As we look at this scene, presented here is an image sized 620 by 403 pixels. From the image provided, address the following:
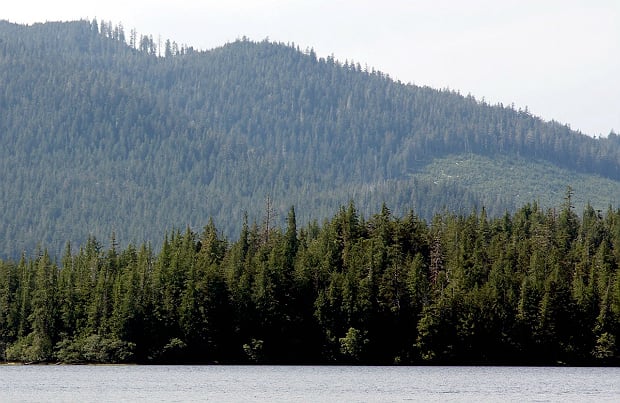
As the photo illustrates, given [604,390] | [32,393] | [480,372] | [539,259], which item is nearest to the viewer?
[32,393]

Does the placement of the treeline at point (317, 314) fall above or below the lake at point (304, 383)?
above

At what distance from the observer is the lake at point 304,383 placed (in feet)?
346

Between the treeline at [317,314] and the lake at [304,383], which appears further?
the treeline at [317,314]

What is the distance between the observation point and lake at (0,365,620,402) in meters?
105

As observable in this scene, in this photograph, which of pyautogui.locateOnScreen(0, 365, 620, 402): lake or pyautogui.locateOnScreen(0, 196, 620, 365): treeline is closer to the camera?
pyautogui.locateOnScreen(0, 365, 620, 402): lake

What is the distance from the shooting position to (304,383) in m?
122

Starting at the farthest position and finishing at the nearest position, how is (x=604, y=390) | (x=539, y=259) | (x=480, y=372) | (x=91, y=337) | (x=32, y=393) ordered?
(x=539, y=259) → (x=91, y=337) → (x=480, y=372) → (x=604, y=390) → (x=32, y=393)

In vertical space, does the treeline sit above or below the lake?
above

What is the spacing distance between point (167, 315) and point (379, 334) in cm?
2876

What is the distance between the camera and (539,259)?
18438 centimetres

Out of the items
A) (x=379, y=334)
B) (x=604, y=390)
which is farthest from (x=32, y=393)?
(x=379, y=334)

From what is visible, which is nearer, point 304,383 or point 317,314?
point 304,383

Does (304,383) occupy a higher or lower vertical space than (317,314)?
lower

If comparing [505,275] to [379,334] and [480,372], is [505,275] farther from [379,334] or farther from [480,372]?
[480,372]
